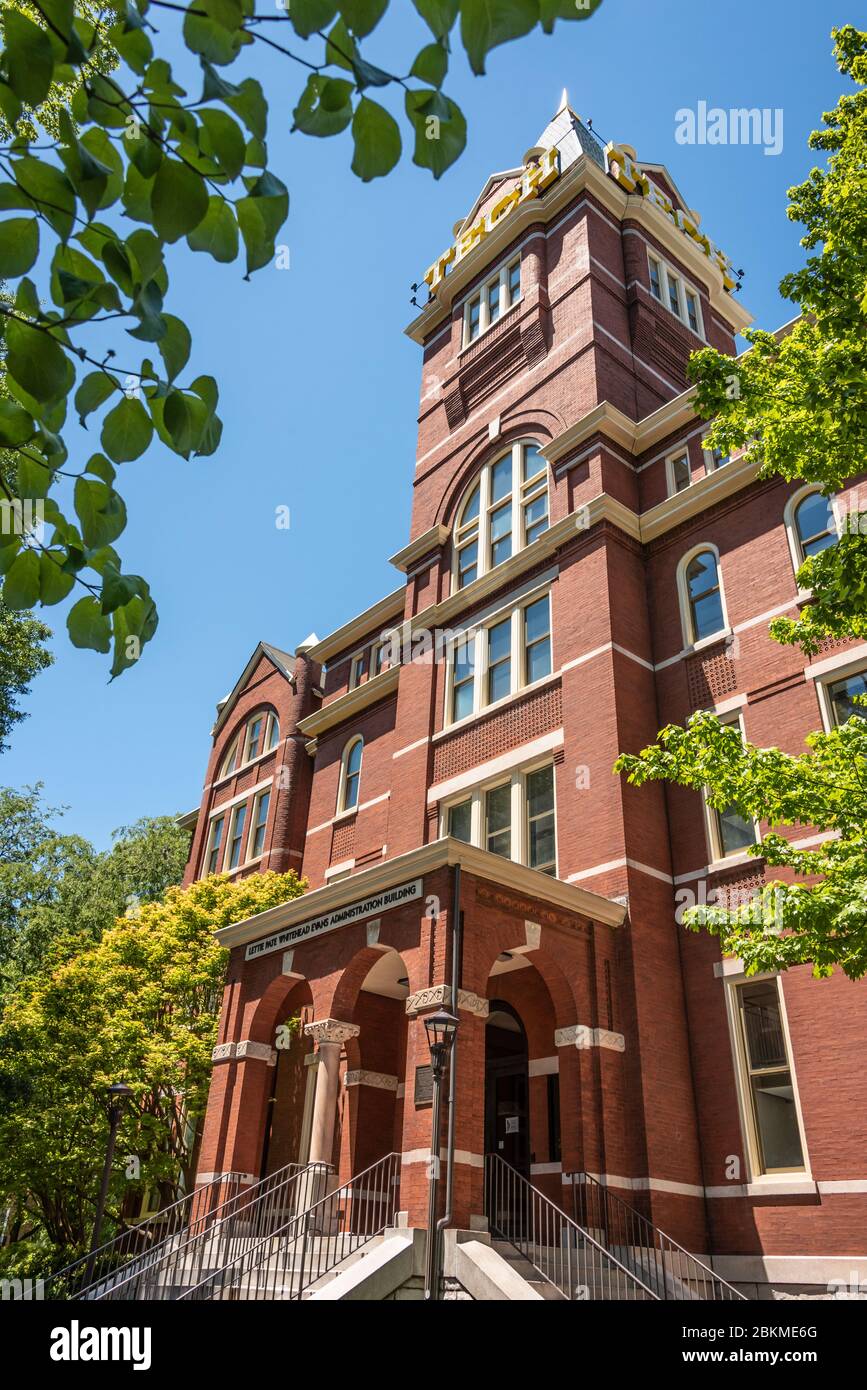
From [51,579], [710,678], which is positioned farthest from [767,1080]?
[51,579]

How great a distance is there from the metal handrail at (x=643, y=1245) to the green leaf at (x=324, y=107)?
13.8m

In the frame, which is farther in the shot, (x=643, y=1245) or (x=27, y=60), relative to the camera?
(x=643, y=1245)

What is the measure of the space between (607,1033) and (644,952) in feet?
5.13

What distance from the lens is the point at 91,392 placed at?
9.20 feet

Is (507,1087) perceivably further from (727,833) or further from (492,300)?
(492,300)

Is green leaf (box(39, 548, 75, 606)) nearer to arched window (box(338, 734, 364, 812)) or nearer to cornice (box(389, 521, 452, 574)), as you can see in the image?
cornice (box(389, 521, 452, 574))

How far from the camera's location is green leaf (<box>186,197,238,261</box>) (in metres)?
2.59

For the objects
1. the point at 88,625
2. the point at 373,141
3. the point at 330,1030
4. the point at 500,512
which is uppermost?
the point at 500,512

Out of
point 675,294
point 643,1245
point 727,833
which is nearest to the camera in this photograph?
point 643,1245

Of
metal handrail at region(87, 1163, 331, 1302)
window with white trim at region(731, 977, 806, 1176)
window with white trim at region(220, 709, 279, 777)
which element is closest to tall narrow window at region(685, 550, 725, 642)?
window with white trim at region(731, 977, 806, 1176)

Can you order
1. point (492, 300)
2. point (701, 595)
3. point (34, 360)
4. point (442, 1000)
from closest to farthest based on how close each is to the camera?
point (34, 360), point (442, 1000), point (701, 595), point (492, 300)

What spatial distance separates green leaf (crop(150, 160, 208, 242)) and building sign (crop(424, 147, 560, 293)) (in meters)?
26.7

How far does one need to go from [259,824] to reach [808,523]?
66.3ft

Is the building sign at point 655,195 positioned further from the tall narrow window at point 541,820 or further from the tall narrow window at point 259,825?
the tall narrow window at point 259,825
